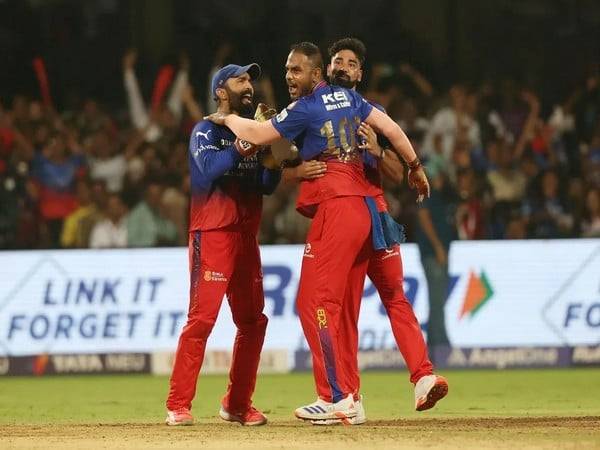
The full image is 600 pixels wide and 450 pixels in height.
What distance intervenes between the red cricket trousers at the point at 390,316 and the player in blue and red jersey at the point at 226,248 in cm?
71

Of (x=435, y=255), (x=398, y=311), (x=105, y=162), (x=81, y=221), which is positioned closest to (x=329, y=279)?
(x=398, y=311)

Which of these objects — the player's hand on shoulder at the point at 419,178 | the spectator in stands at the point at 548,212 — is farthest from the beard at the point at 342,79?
the spectator in stands at the point at 548,212

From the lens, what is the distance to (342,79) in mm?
9406

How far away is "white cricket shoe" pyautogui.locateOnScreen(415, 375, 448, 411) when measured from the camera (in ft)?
29.6

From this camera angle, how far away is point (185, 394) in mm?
9383

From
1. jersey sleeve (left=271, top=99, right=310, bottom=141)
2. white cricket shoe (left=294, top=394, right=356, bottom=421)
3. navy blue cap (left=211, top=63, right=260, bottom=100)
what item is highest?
navy blue cap (left=211, top=63, right=260, bottom=100)

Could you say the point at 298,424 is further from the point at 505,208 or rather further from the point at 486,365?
the point at 505,208

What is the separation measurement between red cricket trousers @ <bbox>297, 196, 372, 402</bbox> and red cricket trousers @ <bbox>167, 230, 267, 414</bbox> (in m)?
0.65


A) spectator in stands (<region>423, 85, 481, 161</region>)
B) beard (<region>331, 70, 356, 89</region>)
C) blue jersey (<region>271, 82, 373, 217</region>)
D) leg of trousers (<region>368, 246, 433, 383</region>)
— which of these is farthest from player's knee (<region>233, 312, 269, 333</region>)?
spectator in stands (<region>423, 85, 481, 161</region>)

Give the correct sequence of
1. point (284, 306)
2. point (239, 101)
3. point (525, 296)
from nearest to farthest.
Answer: point (239, 101) → point (284, 306) → point (525, 296)

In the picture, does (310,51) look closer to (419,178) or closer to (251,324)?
(419,178)

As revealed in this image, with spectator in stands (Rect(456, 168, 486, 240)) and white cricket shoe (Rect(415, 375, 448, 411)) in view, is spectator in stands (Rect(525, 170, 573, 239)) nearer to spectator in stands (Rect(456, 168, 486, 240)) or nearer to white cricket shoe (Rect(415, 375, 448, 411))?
spectator in stands (Rect(456, 168, 486, 240))

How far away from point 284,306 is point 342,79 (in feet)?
21.8

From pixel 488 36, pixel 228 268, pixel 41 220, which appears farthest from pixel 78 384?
pixel 488 36
